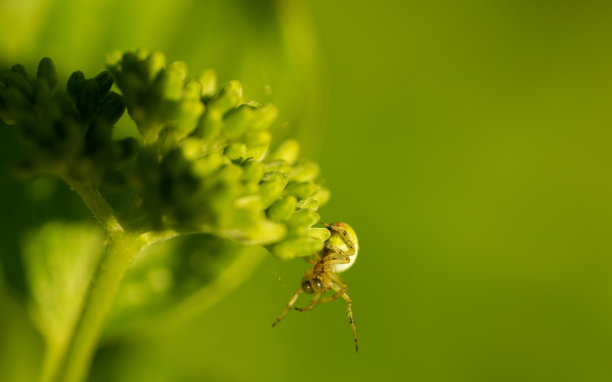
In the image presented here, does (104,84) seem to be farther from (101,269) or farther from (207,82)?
(101,269)

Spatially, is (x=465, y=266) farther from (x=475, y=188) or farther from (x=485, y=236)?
(x=475, y=188)

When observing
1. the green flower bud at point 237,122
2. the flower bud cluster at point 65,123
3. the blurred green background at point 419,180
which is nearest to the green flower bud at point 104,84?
the flower bud cluster at point 65,123

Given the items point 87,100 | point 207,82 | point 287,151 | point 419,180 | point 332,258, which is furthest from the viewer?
point 419,180

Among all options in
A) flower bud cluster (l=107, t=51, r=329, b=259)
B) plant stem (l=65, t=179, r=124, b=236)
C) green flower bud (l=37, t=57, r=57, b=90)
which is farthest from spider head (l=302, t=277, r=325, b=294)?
green flower bud (l=37, t=57, r=57, b=90)

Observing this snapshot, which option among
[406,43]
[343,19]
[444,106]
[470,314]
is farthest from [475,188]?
[343,19]

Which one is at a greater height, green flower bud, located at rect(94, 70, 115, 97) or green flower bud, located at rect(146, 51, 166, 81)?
green flower bud, located at rect(146, 51, 166, 81)

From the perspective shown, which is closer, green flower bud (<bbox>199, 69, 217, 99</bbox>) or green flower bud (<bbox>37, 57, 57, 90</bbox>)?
green flower bud (<bbox>37, 57, 57, 90</bbox>)

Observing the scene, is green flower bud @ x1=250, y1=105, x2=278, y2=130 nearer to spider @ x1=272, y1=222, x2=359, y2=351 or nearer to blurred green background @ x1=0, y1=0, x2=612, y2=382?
spider @ x1=272, y1=222, x2=359, y2=351

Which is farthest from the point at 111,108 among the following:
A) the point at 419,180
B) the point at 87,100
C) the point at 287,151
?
the point at 419,180
